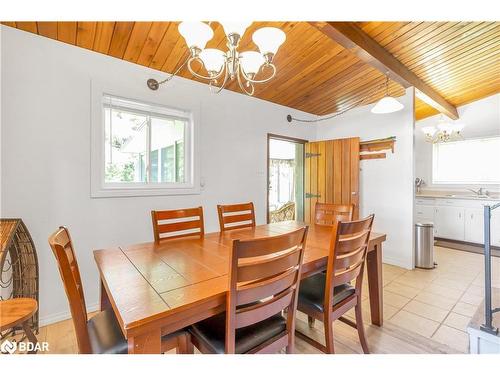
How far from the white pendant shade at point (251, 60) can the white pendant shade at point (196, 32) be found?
29cm

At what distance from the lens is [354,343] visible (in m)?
1.77

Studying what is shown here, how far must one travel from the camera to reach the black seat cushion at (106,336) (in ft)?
3.44

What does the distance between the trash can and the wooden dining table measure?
204 centimetres

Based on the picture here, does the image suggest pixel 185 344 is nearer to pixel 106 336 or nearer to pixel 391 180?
pixel 106 336

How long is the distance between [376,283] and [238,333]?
1.37 meters

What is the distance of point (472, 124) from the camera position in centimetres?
456

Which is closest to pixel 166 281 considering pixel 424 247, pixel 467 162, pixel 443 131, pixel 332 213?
pixel 332 213

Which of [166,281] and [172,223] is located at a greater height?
[172,223]
